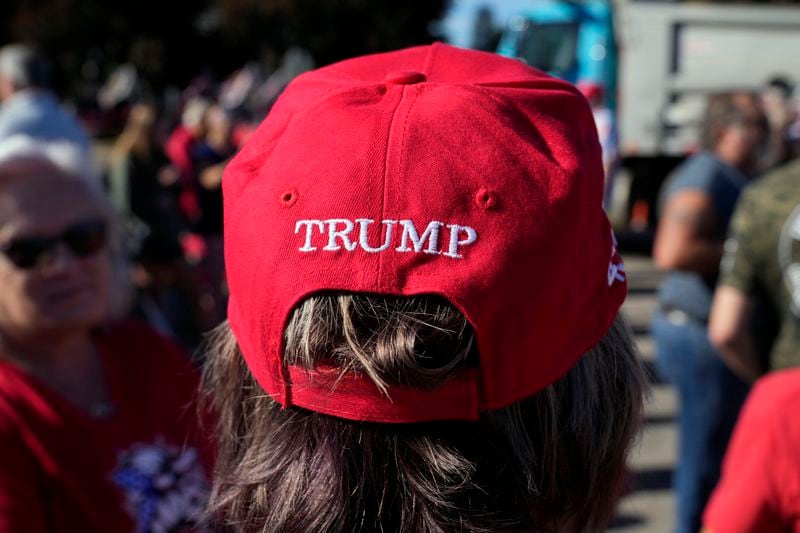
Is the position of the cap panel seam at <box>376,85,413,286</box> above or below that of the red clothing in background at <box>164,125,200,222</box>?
above

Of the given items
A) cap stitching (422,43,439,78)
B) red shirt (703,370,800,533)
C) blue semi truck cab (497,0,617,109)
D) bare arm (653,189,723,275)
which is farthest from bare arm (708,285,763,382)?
blue semi truck cab (497,0,617,109)

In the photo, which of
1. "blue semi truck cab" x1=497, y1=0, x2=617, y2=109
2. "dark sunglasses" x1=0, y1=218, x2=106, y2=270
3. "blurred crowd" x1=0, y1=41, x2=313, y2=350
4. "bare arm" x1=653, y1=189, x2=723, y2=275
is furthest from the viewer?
"blue semi truck cab" x1=497, y1=0, x2=617, y2=109

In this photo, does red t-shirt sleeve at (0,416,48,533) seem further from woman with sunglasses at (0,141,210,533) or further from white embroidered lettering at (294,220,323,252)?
white embroidered lettering at (294,220,323,252)

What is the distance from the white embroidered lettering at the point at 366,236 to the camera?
837 millimetres

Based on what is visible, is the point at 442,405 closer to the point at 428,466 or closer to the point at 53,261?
the point at 428,466

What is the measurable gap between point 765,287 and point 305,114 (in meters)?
2.06

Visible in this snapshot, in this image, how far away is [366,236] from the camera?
33.2 inches

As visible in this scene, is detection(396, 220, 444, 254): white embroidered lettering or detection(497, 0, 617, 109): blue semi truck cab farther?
detection(497, 0, 617, 109): blue semi truck cab

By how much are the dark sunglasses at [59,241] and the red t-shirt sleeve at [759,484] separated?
144 cm

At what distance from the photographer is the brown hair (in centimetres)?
85

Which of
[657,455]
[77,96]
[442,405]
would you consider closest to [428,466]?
[442,405]

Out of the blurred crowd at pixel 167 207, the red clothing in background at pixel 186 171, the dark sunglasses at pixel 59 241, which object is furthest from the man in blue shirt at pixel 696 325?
the red clothing in background at pixel 186 171

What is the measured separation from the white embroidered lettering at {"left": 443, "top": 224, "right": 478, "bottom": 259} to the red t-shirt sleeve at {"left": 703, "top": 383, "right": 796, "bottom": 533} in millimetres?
1134

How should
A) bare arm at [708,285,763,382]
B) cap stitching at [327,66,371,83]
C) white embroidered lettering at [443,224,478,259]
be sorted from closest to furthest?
white embroidered lettering at [443,224,478,259] < cap stitching at [327,66,371,83] < bare arm at [708,285,763,382]
